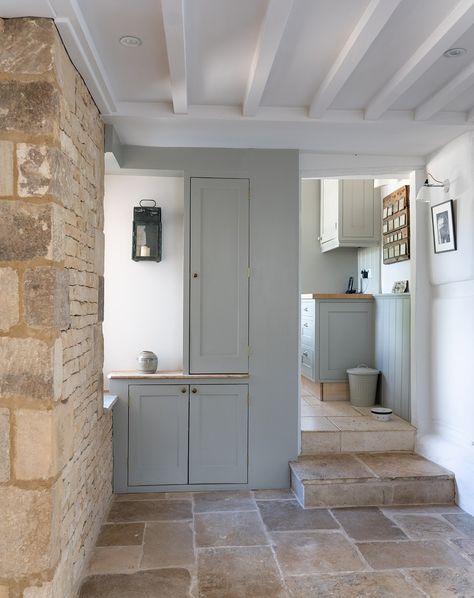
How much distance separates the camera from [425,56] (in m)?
2.53

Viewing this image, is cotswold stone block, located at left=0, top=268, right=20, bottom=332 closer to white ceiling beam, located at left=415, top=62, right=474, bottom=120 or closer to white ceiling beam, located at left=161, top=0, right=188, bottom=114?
white ceiling beam, located at left=161, top=0, right=188, bottom=114

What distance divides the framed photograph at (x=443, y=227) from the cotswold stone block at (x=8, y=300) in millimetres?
2921

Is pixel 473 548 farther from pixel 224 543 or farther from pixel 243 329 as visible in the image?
pixel 243 329

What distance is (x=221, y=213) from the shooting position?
3.84 m

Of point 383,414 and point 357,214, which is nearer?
point 383,414

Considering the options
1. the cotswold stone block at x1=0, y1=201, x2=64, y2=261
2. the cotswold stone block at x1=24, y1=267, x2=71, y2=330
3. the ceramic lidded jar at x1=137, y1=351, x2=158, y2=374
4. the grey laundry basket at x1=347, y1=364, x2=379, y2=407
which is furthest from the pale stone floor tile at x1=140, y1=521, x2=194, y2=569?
the grey laundry basket at x1=347, y1=364, x2=379, y2=407

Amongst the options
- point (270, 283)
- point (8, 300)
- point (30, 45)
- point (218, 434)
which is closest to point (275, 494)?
point (218, 434)

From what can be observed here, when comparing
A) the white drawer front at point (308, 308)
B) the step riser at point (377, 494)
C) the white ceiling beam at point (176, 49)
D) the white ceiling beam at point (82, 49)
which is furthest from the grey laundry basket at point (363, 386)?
the white ceiling beam at point (82, 49)

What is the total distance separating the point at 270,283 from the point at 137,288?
1114 mm

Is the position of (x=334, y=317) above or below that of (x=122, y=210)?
below

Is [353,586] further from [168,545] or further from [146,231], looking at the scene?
[146,231]

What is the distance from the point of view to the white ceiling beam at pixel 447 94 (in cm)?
277

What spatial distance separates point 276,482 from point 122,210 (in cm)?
249

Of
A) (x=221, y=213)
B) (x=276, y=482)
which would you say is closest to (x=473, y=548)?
(x=276, y=482)
